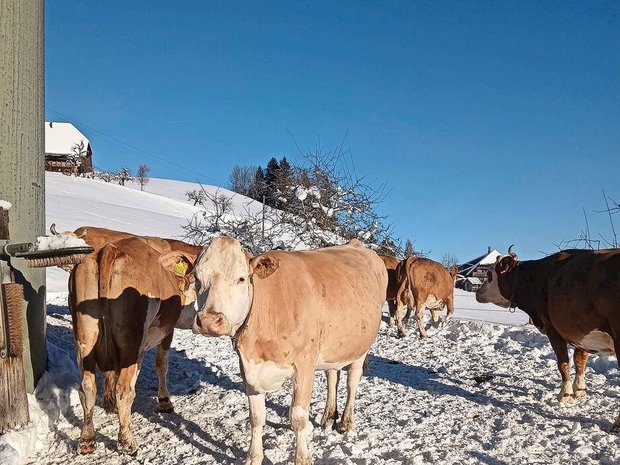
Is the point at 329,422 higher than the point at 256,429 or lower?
lower

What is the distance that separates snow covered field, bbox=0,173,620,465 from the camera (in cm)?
467

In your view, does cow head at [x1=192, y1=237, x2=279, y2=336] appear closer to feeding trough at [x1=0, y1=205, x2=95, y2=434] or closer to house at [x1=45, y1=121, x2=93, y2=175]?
feeding trough at [x1=0, y1=205, x2=95, y2=434]

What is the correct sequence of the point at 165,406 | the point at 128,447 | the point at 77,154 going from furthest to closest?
the point at 77,154 → the point at 165,406 → the point at 128,447

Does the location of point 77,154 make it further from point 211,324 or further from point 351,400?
point 211,324

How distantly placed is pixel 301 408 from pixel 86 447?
1.92m

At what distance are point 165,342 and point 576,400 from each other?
4.74 meters

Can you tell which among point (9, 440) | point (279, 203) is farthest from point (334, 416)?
point (279, 203)

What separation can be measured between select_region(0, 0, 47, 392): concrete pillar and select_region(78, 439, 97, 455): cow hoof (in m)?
0.93

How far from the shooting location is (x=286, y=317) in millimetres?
4254

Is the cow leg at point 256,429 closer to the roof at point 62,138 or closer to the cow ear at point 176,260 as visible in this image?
the cow ear at point 176,260

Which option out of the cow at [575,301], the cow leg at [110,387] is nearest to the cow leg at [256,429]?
the cow leg at [110,387]

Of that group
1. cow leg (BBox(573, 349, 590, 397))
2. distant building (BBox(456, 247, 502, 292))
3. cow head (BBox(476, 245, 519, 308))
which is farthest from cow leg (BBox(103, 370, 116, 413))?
distant building (BBox(456, 247, 502, 292))

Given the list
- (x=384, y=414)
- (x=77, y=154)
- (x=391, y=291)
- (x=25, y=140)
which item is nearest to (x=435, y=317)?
(x=391, y=291)

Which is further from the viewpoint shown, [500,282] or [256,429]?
[500,282]
